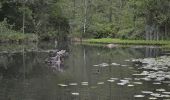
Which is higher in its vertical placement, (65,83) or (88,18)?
(88,18)

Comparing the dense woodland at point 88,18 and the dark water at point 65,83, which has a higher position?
the dense woodland at point 88,18

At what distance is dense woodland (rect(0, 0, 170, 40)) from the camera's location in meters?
64.4

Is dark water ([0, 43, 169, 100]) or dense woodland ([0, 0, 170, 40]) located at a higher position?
dense woodland ([0, 0, 170, 40])

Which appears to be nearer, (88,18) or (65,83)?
(65,83)

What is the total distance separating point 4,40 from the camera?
57500mm

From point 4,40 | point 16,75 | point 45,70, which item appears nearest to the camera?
point 16,75

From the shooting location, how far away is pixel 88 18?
286ft

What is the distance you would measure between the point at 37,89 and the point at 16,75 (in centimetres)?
490

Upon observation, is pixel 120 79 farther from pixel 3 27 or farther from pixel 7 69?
pixel 3 27

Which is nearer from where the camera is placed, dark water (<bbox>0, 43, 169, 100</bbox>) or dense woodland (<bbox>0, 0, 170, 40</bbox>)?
dark water (<bbox>0, 43, 169, 100</bbox>)

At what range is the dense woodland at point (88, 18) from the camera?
64438mm

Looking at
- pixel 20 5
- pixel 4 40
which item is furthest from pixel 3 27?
pixel 20 5

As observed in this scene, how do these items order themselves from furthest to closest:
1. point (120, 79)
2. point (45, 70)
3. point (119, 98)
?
point (45, 70) → point (120, 79) → point (119, 98)

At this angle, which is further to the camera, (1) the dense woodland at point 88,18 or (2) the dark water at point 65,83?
(1) the dense woodland at point 88,18
